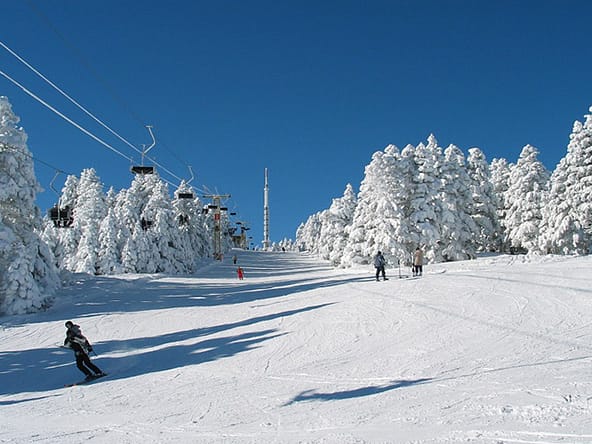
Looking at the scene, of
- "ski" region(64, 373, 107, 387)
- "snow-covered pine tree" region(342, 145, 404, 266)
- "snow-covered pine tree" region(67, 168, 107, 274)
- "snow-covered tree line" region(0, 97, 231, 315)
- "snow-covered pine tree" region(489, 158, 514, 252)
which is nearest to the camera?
"ski" region(64, 373, 107, 387)

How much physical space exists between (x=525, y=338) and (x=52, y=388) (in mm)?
12060

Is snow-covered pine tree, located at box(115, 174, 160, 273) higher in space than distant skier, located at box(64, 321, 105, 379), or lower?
higher

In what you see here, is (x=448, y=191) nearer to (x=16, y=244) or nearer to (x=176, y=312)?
(x=176, y=312)

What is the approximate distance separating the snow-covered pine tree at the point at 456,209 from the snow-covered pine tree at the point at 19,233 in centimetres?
2894

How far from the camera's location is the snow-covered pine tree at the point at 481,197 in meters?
43.7

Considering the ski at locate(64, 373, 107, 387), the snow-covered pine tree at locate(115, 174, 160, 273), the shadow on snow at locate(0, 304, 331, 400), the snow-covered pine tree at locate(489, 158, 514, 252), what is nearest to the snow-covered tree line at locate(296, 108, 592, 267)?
the snow-covered pine tree at locate(489, 158, 514, 252)

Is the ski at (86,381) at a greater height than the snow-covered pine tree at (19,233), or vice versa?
the snow-covered pine tree at (19,233)

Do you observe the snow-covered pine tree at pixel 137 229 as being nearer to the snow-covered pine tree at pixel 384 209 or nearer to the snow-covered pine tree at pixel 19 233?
the snow-covered pine tree at pixel 19 233

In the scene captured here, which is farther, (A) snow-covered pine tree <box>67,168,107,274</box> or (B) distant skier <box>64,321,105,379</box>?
(A) snow-covered pine tree <box>67,168,107,274</box>

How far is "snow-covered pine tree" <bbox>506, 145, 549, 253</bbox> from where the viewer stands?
4091cm

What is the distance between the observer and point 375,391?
8.55 meters

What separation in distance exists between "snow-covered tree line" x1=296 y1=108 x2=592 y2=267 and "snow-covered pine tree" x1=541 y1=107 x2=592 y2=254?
0.07m

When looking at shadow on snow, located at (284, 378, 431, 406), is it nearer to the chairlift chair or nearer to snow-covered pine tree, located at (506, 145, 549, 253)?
the chairlift chair

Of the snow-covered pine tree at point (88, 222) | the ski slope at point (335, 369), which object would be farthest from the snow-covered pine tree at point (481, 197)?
the snow-covered pine tree at point (88, 222)
